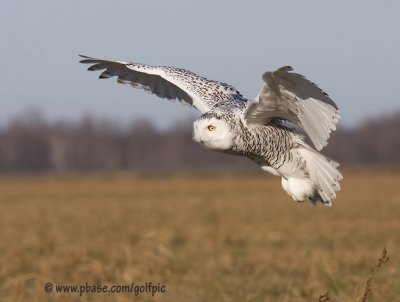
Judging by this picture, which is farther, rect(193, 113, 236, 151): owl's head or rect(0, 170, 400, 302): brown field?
rect(0, 170, 400, 302): brown field

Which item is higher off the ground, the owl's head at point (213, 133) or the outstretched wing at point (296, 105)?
the outstretched wing at point (296, 105)

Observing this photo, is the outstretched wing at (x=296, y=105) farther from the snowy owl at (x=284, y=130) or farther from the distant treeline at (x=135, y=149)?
the distant treeline at (x=135, y=149)

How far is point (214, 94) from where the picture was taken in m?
6.00

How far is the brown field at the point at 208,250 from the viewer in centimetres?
797

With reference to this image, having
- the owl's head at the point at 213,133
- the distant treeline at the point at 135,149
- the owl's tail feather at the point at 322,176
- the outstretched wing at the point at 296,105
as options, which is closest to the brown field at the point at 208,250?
the owl's tail feather at the point at 322,176

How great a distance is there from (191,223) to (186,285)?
989 centimetres

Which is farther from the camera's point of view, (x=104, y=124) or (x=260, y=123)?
(x=104, y=124)

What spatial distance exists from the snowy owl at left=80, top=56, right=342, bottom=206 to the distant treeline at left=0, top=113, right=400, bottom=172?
8478cm

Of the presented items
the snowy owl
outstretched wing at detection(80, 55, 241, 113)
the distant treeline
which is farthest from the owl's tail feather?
the distant treeline

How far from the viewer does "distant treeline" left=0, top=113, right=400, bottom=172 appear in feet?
314

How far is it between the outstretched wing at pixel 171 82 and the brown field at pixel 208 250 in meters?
1.71

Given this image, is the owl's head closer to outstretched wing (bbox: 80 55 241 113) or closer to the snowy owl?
the snowy owl

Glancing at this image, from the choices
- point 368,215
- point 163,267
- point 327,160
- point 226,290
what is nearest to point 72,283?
point 163,267

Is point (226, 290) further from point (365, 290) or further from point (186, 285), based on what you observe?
point (365, 290)
